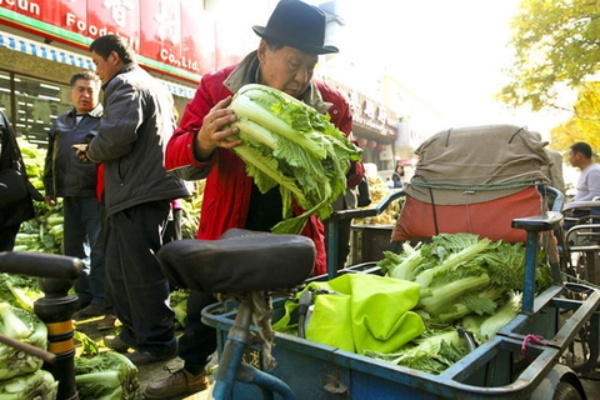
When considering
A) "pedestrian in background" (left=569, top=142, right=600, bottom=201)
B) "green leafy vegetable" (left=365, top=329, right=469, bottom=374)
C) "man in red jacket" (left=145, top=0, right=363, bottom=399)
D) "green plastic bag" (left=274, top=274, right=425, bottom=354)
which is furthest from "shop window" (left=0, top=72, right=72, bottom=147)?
"pedestrian in background" (left=569, top=142, right=600, bottom=201)

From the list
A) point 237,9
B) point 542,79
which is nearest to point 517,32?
point 542,79

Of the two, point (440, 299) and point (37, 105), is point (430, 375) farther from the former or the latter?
point (37, 105)

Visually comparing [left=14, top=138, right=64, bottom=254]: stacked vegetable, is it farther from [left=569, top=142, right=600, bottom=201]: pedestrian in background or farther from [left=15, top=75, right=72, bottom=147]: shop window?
[left=569, top=142, right=600, bottom=201]: pedestrian in background

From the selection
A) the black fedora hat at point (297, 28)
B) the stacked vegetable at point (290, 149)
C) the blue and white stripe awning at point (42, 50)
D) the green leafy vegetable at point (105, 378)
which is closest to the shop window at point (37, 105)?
the blue and white stripe awning at point (42, 50)

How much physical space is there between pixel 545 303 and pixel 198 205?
4.78m

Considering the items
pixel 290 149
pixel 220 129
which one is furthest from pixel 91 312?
pixel 290 149

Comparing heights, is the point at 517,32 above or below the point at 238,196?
above

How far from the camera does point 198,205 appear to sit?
623 centimetres

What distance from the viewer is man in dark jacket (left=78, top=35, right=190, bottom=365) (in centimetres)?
338

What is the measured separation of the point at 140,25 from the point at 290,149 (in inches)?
287

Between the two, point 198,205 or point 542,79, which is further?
point 542,79

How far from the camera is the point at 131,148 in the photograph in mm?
3508

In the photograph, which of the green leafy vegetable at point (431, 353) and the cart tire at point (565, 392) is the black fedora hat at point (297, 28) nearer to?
the green leafy vegetable at point (431, 353)

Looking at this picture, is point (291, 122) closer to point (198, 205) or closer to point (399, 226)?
point (399, 226)
